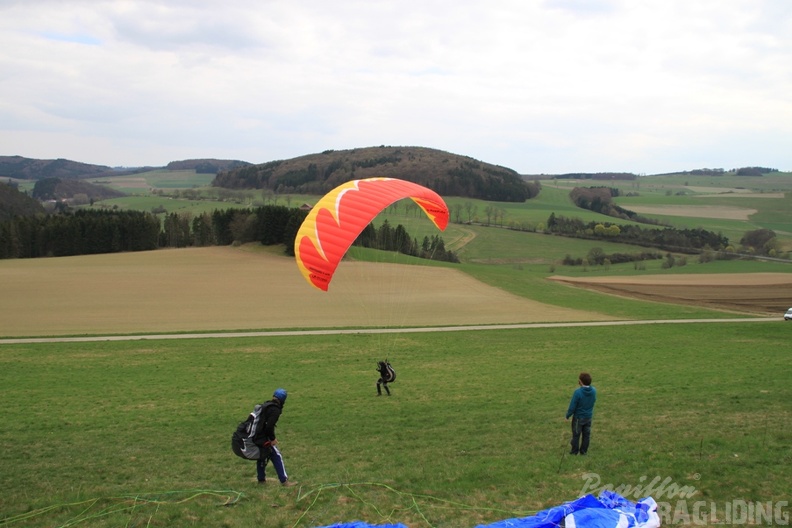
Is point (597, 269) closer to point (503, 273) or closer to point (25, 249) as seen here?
point (503, 273)

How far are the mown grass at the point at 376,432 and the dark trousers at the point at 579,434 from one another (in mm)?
284

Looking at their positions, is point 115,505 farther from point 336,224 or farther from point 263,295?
point 263,295

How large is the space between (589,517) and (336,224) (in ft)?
29.3

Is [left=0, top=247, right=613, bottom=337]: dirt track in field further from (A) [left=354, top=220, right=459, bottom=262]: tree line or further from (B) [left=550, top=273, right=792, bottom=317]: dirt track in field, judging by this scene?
(B) [left=550, top=273, right=792, bottom=317]: dirt track in field

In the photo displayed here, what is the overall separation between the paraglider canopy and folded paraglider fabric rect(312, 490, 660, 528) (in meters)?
7.13

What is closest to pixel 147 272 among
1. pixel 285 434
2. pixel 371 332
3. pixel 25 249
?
pixel 25 249

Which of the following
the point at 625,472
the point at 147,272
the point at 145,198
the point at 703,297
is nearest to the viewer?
the point at 625,472

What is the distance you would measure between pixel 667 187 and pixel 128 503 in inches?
8126

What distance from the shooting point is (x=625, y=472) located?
8656mm

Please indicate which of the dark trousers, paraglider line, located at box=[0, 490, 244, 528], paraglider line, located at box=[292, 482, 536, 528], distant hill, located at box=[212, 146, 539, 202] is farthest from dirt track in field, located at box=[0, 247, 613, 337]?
distant hill, located at box=[212, 146, 539, 202]

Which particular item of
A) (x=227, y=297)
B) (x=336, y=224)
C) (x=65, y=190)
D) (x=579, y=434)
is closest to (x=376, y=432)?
(x=579, y=434)

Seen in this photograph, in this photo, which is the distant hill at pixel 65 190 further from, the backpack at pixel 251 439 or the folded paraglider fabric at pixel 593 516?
the folded paraglider fabric at pixel 593 516

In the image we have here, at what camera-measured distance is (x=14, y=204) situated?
341 ft

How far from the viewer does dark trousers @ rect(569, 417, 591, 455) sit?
32.9ft
